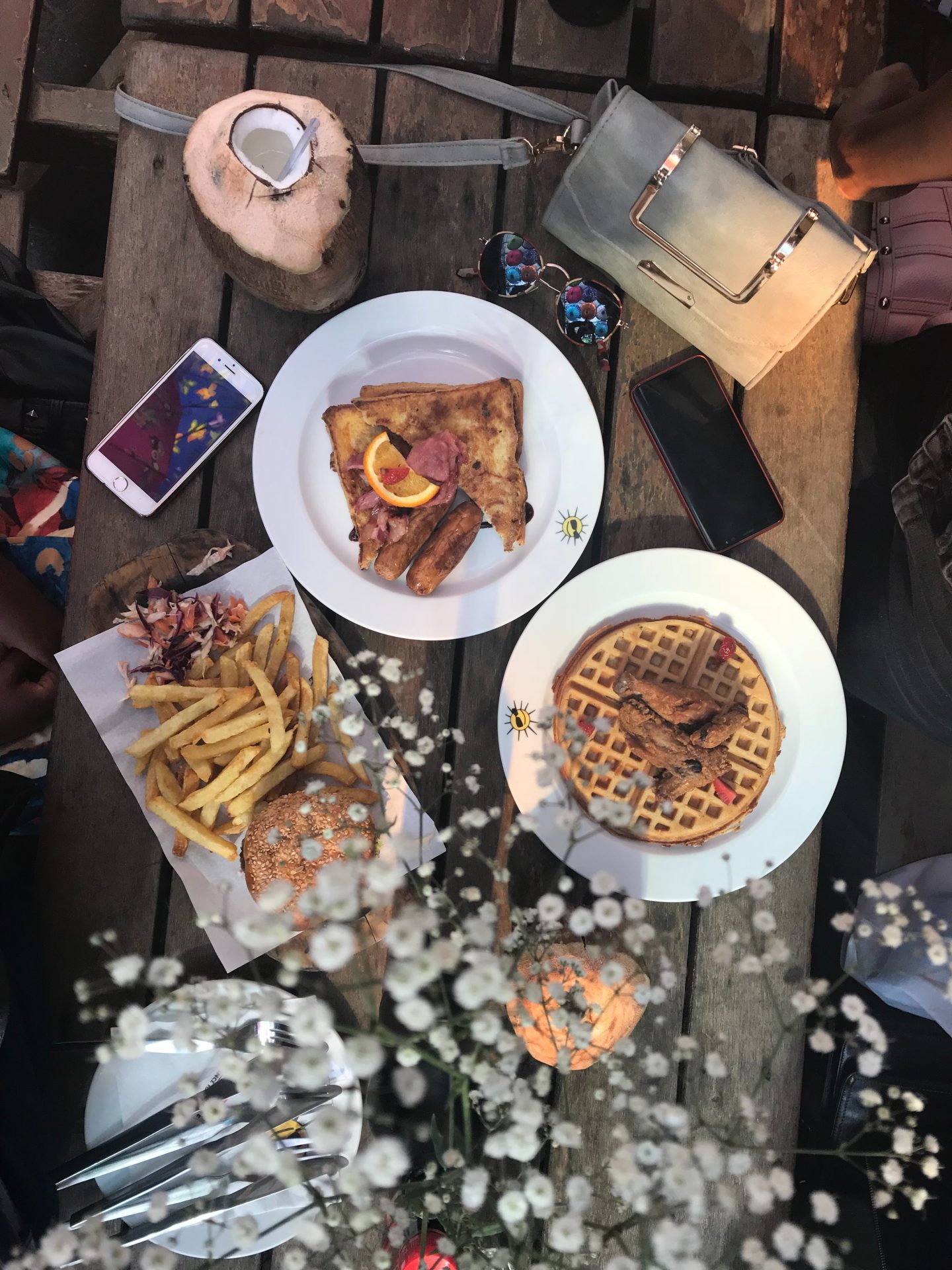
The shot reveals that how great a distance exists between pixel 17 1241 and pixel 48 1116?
336 millimetres

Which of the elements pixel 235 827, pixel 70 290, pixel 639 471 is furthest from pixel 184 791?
pixel 70 290

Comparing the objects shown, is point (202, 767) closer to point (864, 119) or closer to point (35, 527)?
point (35, 527)

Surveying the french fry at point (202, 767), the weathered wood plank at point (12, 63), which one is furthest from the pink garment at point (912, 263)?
the weathered wood plank at point (12, 63)

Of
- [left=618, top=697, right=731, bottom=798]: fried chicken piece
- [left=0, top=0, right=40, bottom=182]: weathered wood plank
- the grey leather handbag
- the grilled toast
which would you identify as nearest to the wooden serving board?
the grilled toast

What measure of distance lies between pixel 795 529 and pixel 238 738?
151 centimetres

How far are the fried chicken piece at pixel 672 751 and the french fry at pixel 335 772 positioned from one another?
26.6 inches

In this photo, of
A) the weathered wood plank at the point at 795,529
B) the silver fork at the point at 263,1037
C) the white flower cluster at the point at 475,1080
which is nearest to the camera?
the white flower cluster at the point at 475,1080

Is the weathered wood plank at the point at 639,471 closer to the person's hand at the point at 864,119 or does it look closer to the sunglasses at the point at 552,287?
the sunglasses at the point at 552,287

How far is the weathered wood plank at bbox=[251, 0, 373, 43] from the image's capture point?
205 cm

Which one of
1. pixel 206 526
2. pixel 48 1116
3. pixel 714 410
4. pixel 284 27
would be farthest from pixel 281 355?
pixel 48 1116

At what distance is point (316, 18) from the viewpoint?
207 cm

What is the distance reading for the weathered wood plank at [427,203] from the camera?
2078 mm

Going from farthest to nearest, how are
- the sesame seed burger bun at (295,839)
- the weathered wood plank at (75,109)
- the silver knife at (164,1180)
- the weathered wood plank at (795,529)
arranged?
the weathered wood plank at (75,109)
the weathered wood plank at (795,529)
the sesame seed burger bun at (295,839)
the silver knife at (164,1180)

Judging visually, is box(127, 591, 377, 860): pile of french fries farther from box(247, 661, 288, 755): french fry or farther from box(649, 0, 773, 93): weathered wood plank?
box(649, 0, 773, 93): weathered wood plank
